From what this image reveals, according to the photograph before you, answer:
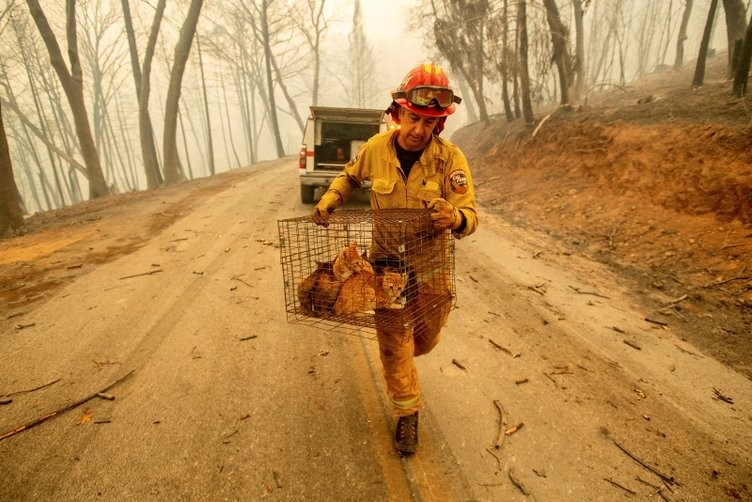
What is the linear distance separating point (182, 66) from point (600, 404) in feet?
54.4

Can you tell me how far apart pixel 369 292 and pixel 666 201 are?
6739mm

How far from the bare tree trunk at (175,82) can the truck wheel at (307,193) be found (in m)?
8.38

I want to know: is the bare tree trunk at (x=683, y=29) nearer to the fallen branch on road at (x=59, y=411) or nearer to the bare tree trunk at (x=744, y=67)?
the bare tree trunk at (x=744, y=67)

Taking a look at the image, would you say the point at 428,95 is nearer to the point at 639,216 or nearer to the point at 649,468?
the point at 649,468

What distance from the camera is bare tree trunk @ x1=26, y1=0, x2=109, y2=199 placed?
441 inches

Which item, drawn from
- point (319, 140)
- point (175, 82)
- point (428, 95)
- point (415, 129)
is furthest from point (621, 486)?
point (175, 82)

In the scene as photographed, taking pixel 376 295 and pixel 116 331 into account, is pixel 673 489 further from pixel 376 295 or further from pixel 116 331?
pixel 116 331

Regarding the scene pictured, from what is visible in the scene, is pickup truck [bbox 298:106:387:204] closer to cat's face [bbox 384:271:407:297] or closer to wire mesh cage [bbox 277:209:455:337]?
wire mesh cage [bbox 277:209:455:337]

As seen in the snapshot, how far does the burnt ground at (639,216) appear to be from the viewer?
465 cm

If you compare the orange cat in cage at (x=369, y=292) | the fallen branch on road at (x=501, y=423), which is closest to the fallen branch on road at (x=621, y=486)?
the fallen branch on road at (x=501, y=423)

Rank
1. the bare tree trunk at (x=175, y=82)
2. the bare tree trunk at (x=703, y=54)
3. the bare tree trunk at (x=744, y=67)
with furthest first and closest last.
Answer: the bare tree trunk at (x=175, y=82) < the bare tree trunk at (x=703, y=54) < the bare tree trunk at (x=744, y=67)

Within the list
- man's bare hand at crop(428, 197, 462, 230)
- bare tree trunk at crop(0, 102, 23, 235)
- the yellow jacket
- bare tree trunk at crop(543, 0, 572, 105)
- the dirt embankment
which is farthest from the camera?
bare tree trunk at crop(543, 0, 572, 105)

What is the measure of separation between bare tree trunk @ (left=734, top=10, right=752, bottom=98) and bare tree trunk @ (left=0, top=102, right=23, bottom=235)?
14.5 m

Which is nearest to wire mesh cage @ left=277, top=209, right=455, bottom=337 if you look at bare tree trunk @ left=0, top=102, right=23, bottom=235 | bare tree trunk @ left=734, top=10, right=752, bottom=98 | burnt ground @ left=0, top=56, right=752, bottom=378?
burnt ground @ left=0, top=56, right=752, bottom=378
